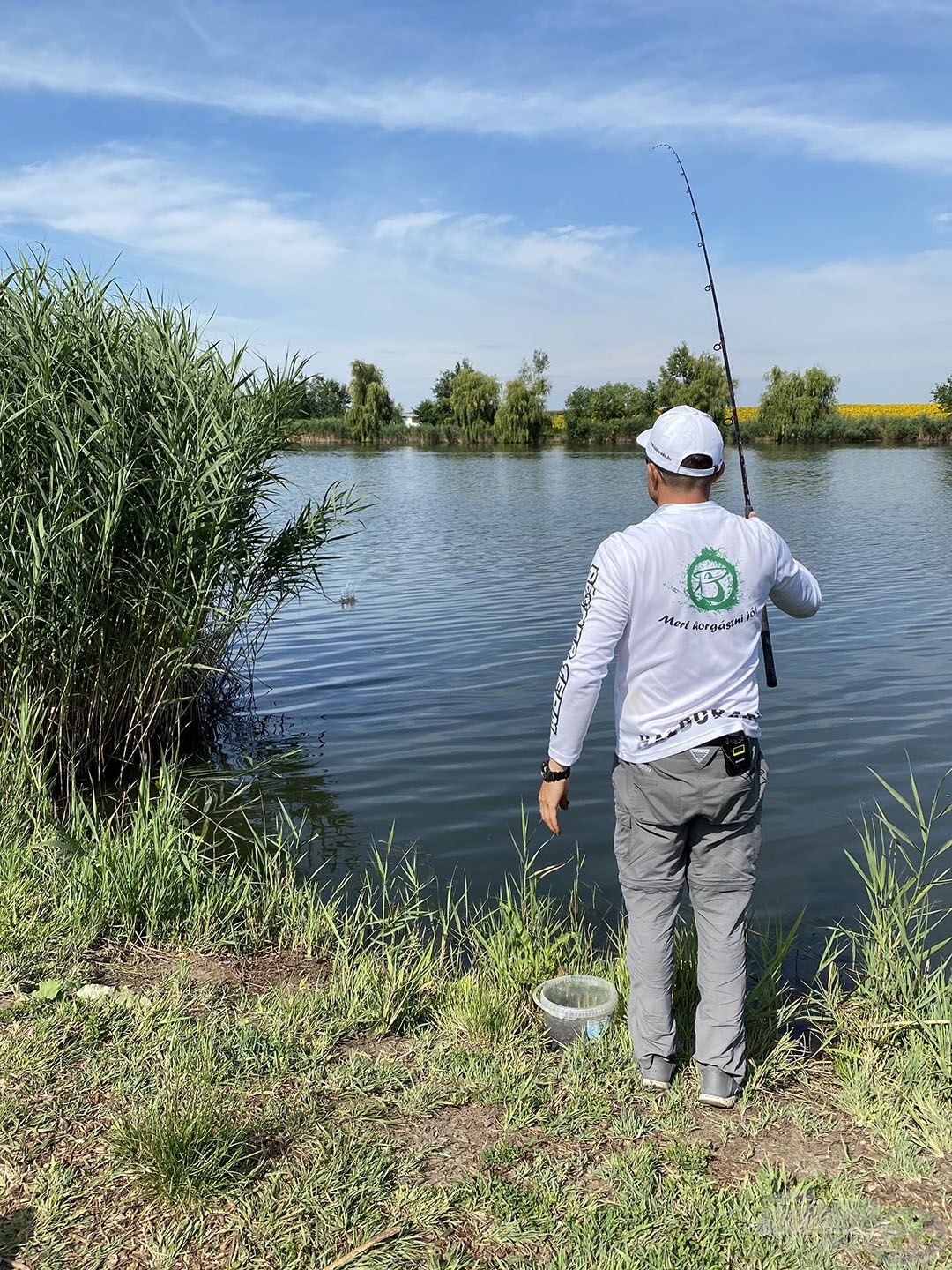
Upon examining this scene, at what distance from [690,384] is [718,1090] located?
77.0m

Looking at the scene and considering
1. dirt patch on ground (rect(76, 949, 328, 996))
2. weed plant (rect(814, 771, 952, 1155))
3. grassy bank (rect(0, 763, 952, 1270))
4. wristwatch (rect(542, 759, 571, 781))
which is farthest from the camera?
dirt patch on ground (rect(76, 949, 328, 996))

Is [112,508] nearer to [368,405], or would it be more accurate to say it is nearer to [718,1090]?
[718,1090]

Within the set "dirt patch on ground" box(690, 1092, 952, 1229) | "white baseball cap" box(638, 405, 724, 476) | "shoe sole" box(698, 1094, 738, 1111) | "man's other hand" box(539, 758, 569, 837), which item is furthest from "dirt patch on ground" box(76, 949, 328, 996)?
"white baseball cap" box(638, 405, 724, 476)

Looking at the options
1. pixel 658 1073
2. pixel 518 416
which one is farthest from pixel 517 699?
pixel 518 416

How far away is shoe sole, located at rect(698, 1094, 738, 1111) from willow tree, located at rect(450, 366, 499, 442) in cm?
7239

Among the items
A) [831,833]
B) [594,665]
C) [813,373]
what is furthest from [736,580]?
[813,373]

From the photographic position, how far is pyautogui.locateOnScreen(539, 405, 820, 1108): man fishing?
129 inches

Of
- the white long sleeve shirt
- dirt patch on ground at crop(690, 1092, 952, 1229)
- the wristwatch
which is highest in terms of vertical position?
the white long sleeve shirt

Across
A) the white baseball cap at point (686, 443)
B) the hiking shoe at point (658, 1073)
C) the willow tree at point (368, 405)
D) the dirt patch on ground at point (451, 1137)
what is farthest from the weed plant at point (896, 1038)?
the willow tree at point (368, 405)

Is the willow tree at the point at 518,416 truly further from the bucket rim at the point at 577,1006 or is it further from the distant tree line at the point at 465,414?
the bucket rim at the point at 577,1006

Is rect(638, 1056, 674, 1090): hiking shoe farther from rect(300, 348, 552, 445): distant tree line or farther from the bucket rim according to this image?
rect(300, 348, 552, 445): distant tree line

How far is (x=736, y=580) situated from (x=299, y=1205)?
91.7 inches

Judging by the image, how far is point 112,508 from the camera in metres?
6.58

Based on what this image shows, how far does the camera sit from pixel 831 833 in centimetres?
657
